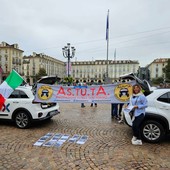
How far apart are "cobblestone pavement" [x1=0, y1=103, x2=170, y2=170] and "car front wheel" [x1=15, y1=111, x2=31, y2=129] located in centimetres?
23

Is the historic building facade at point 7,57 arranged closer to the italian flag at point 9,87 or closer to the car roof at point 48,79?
the car roof at point 48,79

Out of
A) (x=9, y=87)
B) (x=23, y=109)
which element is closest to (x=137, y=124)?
(x=23, y=109)

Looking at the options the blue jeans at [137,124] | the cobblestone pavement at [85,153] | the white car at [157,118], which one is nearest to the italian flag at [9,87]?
the cobblestone pavement at [85,153]

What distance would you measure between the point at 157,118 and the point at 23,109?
444 cm

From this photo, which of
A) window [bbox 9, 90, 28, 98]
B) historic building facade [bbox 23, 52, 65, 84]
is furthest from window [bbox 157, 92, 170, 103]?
historic building facade [bbox 23, 52, 65, 84]

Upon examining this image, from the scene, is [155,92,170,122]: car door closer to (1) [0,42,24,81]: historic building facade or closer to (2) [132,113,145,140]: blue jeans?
(2) [132,113,145,140]: blue jeans

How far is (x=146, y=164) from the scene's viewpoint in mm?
4012

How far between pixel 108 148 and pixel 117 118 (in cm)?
377

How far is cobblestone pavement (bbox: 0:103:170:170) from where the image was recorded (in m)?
3.95

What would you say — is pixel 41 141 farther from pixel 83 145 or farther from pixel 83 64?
pixel 83 64

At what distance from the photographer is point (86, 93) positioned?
7145 mm

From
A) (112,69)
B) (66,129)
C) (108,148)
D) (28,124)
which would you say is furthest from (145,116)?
(112,69)

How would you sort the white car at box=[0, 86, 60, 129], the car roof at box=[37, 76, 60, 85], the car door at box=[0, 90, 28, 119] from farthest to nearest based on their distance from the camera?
the car roof at box=[37, 76, 60, 85], the car door at box=[0, 90, 28, 119], the white car at box=[0, 86, 60, 129]

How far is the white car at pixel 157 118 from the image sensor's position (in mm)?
5233
